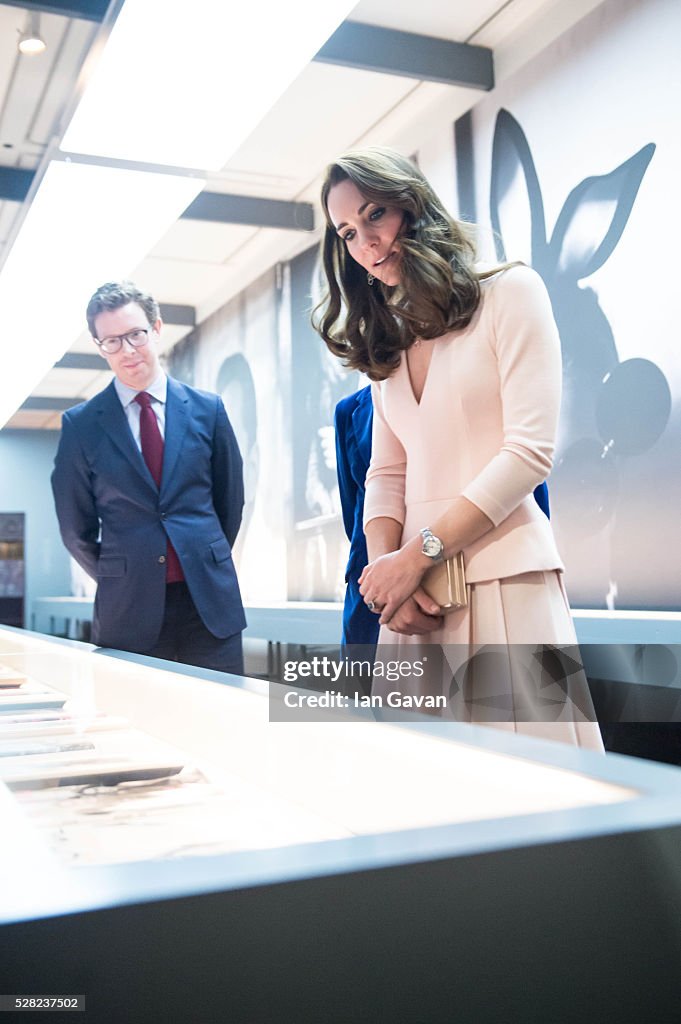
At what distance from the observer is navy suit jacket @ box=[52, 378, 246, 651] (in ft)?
6.94

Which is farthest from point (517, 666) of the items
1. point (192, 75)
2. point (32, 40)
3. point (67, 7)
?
point (32, 40)

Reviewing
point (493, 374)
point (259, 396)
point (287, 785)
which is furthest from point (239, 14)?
point (259, 396)

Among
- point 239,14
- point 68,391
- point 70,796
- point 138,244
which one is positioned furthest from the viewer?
point 68,391

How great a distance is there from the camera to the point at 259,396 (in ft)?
22.6

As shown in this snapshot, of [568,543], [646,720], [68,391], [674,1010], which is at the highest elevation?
[68,391]

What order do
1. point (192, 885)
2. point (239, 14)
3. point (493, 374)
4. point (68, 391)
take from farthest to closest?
point (68, 391)
point (239, 14)
point (493, 374)
point (192, 885)

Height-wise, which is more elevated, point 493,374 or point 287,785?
point 493,374

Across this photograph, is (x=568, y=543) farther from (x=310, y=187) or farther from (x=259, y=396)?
(x=259, y=396)

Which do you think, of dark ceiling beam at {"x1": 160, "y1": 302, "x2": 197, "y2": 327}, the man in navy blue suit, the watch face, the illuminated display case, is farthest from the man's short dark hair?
dark ceiling beam at {"x1": 160, "y1": 302, "x2": 197, "y2": 327}

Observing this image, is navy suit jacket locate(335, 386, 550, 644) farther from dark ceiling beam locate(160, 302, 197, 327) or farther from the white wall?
the white wall

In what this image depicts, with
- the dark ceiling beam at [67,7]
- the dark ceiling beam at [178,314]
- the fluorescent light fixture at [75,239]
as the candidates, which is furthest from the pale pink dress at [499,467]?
the dark ceiling beam at [178,314]

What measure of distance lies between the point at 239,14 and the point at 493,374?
1271 mm

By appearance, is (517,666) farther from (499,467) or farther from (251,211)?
(251,211)

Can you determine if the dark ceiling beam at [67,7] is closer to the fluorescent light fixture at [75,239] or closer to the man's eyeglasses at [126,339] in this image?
the fluorescent light fixture at [75,239]
